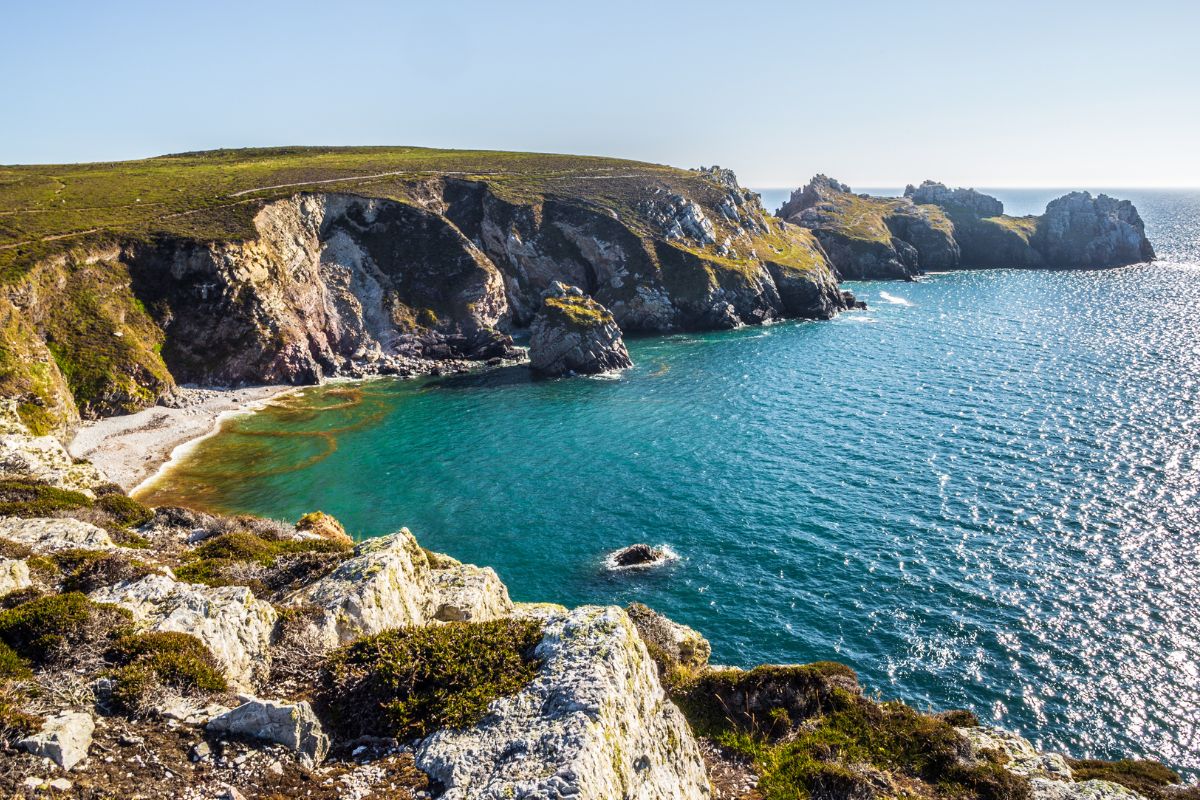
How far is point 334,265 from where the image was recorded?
4437 inches

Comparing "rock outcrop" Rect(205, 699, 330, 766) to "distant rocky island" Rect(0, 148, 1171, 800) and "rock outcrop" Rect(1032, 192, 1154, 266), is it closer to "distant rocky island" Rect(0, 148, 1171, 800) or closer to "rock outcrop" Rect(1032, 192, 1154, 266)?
"distant rocky island" Rect(0, 148, 1171, 800)

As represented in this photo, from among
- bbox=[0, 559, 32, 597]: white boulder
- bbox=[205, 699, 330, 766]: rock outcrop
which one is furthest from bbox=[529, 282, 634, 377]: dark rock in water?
bbox=[205, 699, 330, 766]: rock outcrop

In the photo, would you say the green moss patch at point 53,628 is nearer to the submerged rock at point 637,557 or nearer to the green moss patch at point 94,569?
the green moss patch at point 94,569

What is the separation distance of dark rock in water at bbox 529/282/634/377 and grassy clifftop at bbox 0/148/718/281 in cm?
4806

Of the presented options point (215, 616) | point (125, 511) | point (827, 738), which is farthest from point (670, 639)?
point (125, 511)

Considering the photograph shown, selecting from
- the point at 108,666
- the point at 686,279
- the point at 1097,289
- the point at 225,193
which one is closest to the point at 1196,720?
the point at 108,666

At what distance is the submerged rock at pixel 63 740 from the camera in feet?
34.9

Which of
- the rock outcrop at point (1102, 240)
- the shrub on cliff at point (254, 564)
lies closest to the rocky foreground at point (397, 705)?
the shrub on cliff at point (254, 564)

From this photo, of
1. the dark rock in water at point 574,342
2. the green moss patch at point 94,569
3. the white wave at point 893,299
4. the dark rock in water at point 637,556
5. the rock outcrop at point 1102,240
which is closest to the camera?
the green moss patch at point 94,569

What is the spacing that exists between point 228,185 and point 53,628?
427ft

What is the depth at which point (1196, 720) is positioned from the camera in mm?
32219

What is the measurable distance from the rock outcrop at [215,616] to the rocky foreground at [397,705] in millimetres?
69

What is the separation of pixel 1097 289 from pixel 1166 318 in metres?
37.4

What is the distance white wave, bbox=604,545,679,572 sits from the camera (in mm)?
46469
